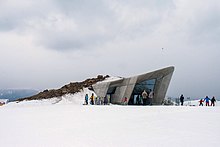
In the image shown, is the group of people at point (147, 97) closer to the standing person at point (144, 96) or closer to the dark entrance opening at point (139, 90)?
the standing person at point (144, 96)

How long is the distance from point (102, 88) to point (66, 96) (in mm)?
9346

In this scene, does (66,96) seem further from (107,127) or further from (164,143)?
(164,143)

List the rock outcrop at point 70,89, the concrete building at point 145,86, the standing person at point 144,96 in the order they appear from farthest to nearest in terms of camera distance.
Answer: the rock outcrop at point 70,89 → the concrete building at point 145,86 → the standing person at point 144,96

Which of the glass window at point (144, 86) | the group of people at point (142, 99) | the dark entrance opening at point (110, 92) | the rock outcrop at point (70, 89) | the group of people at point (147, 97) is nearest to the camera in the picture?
the group of people at point (147, 97)

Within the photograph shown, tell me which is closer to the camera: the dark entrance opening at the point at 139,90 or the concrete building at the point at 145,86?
the concrete building at the point at 145,86

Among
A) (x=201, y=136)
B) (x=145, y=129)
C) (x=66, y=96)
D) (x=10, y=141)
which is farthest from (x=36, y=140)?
(x=66, y=96)

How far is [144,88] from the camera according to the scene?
26.8m

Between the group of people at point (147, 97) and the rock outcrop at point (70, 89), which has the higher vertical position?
the rock outcrop at point (70, 89)

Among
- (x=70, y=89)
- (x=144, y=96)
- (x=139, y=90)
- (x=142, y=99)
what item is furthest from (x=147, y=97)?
(x=70, y=89)

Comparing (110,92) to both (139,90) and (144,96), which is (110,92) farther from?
(144,96)

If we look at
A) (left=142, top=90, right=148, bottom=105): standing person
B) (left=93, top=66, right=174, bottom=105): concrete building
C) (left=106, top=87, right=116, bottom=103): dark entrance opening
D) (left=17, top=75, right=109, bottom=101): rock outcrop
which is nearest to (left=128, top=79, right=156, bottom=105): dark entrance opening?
(left=93, top=66, right=174, bottom=105): concrete building

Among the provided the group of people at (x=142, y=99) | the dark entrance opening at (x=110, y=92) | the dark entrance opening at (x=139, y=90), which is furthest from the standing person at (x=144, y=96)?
the dark entrance opening at (x=110, y=92)

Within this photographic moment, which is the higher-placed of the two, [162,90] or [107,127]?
[162,90]

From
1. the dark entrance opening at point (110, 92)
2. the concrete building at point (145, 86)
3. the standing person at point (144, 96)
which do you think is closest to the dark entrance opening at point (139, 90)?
the concrete building at point (145, 86)
